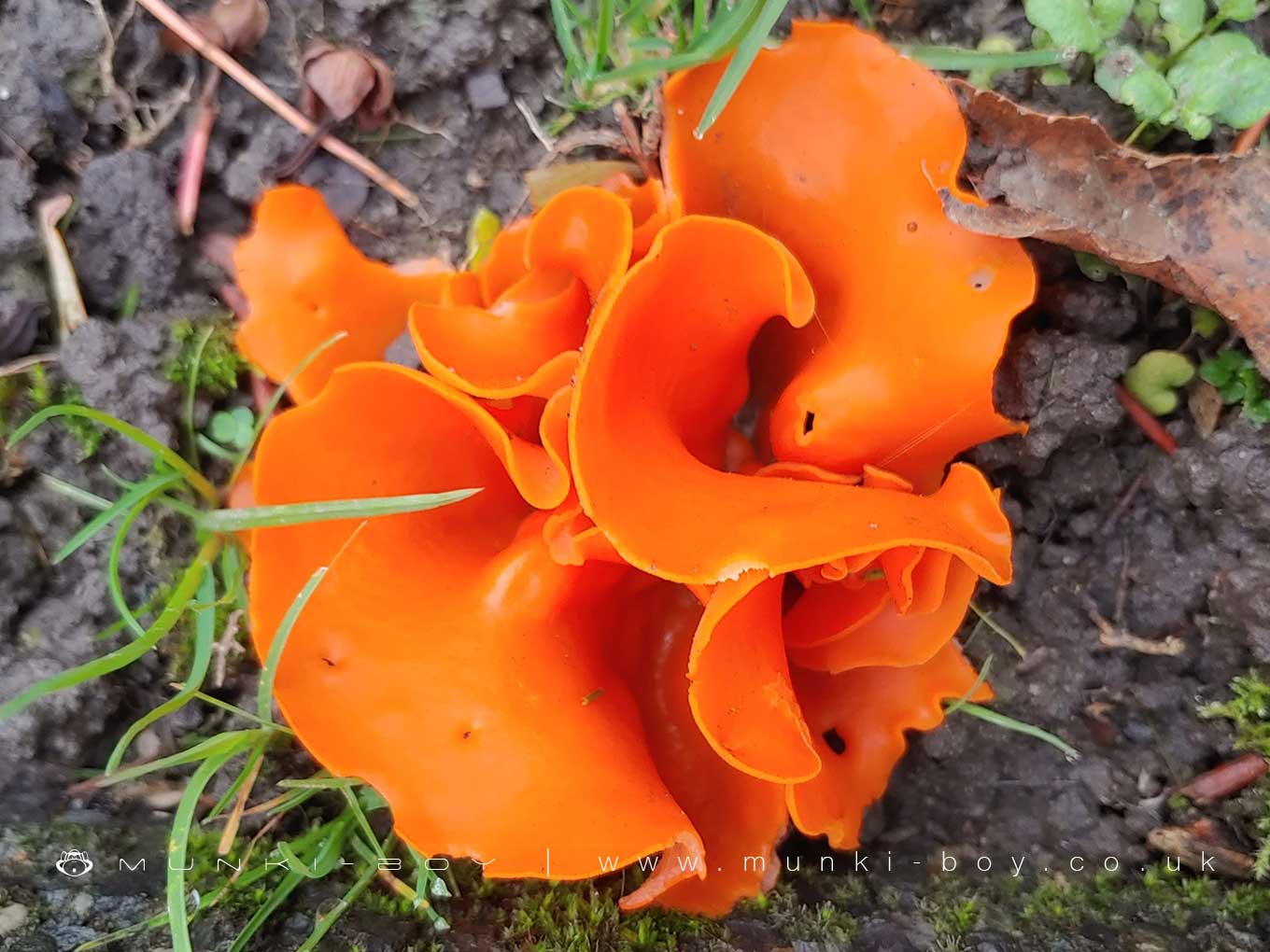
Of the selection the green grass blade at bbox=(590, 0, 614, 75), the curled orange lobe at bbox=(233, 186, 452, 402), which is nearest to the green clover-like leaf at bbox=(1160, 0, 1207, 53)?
the green grass blade at bbox=(590, 0, 614, 75)

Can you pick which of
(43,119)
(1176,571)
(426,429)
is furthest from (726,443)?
(43,119)

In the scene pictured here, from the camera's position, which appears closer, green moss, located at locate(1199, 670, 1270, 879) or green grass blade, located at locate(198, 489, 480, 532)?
green grass blade, located at locate(198, 489, 480, 532)

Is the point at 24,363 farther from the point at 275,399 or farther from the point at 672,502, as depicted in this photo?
the point at 672,502

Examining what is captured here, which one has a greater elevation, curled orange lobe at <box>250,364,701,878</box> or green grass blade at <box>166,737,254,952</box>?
curled orange lobe at <box>250,364,701,878</box>

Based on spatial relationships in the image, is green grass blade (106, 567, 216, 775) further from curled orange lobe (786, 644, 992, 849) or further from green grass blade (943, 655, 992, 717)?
green grass blade (943, 655, 992, 717)

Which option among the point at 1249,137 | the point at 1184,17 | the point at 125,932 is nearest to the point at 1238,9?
the point at 1184,17

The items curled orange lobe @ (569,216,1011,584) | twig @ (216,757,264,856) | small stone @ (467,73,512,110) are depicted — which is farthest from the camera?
small stone @ (467,73,512,110)

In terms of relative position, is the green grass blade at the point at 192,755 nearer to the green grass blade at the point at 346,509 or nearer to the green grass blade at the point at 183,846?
the green grass blade at the point at 183,846
